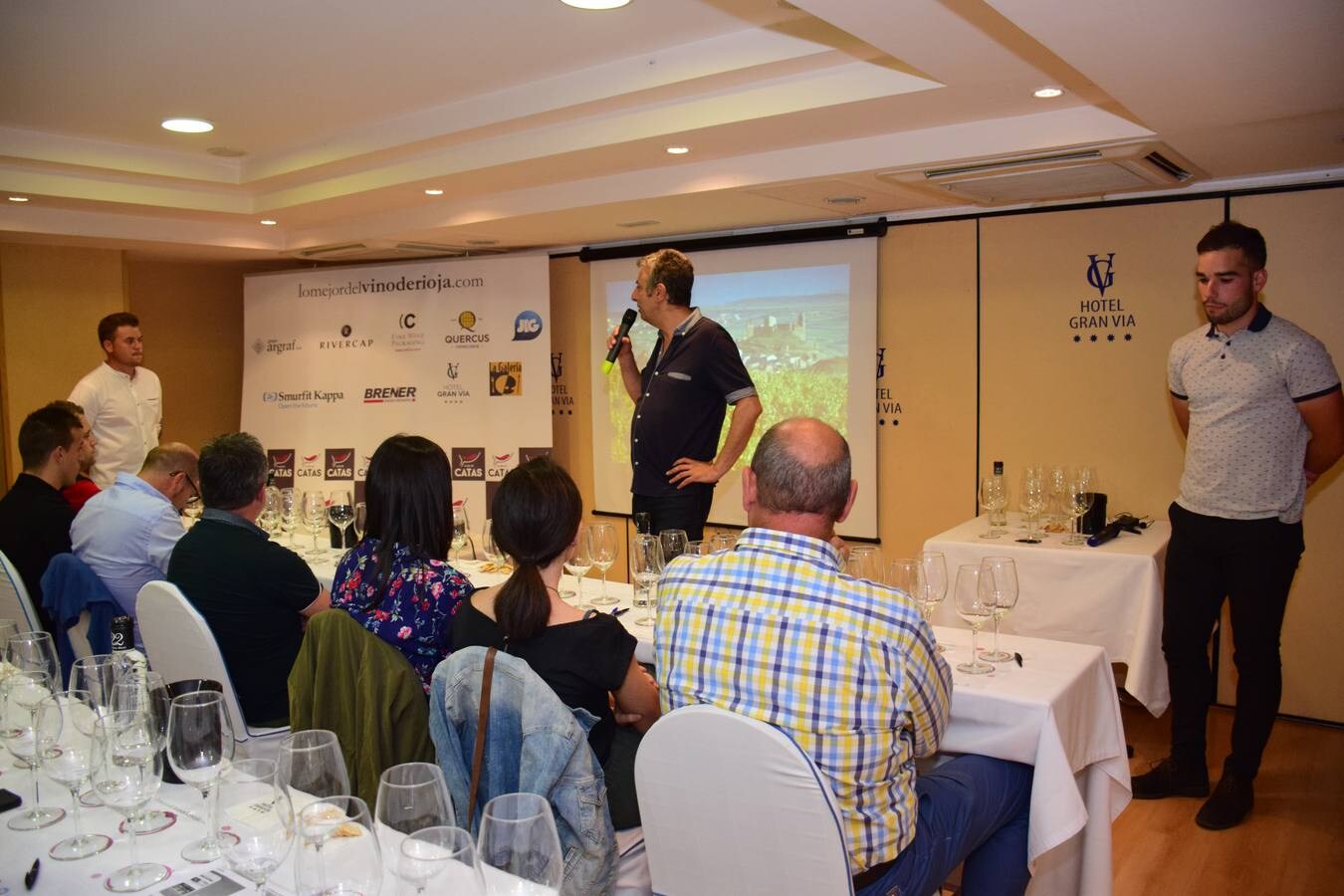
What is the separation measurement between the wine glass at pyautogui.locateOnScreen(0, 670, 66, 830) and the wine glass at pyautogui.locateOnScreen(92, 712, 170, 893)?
16 centimetres

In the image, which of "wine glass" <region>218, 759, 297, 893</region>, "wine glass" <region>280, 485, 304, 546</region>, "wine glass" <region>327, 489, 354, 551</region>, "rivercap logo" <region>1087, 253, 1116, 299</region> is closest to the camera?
"wine glass" <region>218, 759, 297, 893</region>

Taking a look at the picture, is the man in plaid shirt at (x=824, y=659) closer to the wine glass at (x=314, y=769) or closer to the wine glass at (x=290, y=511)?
the wine glass at (x=314, y=769)

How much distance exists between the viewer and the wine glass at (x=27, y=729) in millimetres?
1578

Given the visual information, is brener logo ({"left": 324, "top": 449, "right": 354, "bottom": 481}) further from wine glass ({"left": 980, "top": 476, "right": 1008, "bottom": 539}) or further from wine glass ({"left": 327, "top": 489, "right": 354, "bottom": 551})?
wine glass ({"left": 980, "top": 476, "right": 1008, "bottom": 539})

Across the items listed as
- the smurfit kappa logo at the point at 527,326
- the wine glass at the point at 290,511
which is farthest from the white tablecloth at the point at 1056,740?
the smurfit kappa logo at the point at 527,326

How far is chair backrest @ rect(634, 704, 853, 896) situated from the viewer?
1.65 metres

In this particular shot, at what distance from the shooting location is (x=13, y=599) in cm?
308

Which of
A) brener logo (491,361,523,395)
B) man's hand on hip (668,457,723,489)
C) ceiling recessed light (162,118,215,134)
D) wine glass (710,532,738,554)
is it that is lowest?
wine glass (710,532,738,554)

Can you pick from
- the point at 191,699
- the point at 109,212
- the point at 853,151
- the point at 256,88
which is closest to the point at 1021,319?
the point at 853,151

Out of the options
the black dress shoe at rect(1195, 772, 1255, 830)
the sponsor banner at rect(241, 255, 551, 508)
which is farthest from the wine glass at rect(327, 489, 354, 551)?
the black dress shoe at rect(1195, 772, 1255, 830)

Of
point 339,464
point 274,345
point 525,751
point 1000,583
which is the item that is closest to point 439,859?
point 525,751

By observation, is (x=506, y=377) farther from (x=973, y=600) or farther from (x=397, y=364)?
(x=973, y=600)

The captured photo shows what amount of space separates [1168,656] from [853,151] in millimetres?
2302

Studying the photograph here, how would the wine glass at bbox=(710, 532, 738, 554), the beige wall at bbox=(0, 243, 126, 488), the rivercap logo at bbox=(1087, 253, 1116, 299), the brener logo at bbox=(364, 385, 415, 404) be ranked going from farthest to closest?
the brener logo at bbox=(364, 385, 415, 404) < the beige wall at bbox=(0, 243, 126, 488) < the rivercap logo at bbox=(1087, 253, 1116, 299) < the wine glass at bbox=(710, 532, 738, 554)
